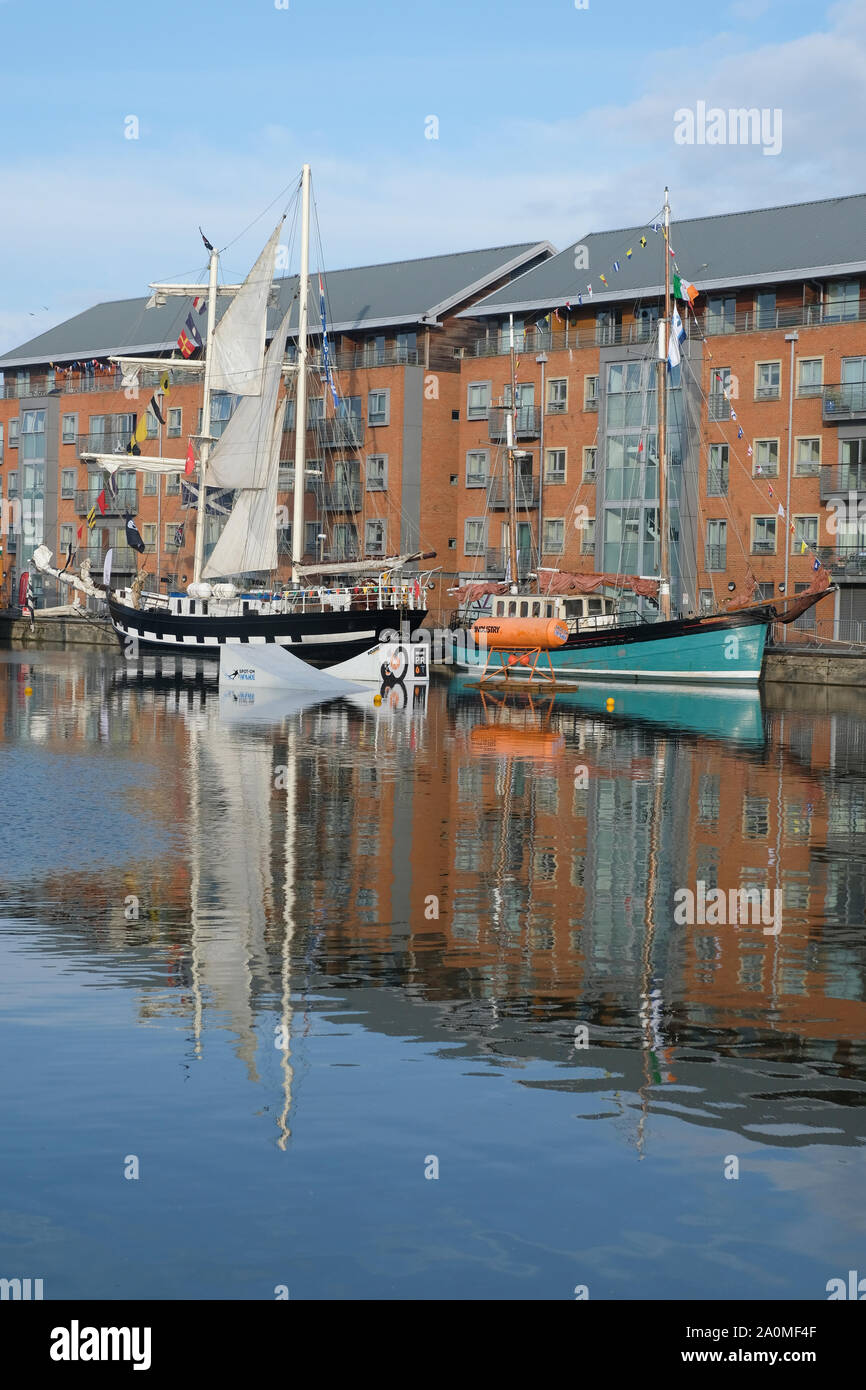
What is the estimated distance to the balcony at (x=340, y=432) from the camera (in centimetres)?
8619

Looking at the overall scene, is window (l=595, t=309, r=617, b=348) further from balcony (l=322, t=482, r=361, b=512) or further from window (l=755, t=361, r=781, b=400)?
balcony (l=322, t=482, r=361, b=512)

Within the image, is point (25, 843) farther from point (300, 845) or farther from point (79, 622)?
point (79, 622)

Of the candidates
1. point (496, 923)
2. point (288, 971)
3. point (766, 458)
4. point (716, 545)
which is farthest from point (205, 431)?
point (288, 971)

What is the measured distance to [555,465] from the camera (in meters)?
80.0

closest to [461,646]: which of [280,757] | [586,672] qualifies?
[586,672]

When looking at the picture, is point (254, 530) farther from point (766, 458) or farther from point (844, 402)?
point (844, 402)

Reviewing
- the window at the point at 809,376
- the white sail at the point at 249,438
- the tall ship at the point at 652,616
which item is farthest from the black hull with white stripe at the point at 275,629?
the window at the point at 809,376

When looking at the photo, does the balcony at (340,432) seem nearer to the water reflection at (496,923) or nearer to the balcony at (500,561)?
the balcony at (500,561)

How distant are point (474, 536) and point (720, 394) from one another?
53.0 ft

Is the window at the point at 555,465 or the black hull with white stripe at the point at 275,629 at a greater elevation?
the window at the point at 555,465

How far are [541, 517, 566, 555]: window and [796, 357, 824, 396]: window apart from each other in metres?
14.0

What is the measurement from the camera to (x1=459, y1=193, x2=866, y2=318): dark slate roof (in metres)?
69.8

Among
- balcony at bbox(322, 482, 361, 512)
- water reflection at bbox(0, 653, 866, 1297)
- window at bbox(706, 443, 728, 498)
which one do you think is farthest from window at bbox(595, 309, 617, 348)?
water reflection at bbox(0, 653, 866, 1297)

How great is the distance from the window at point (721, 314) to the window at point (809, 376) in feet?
12.8
